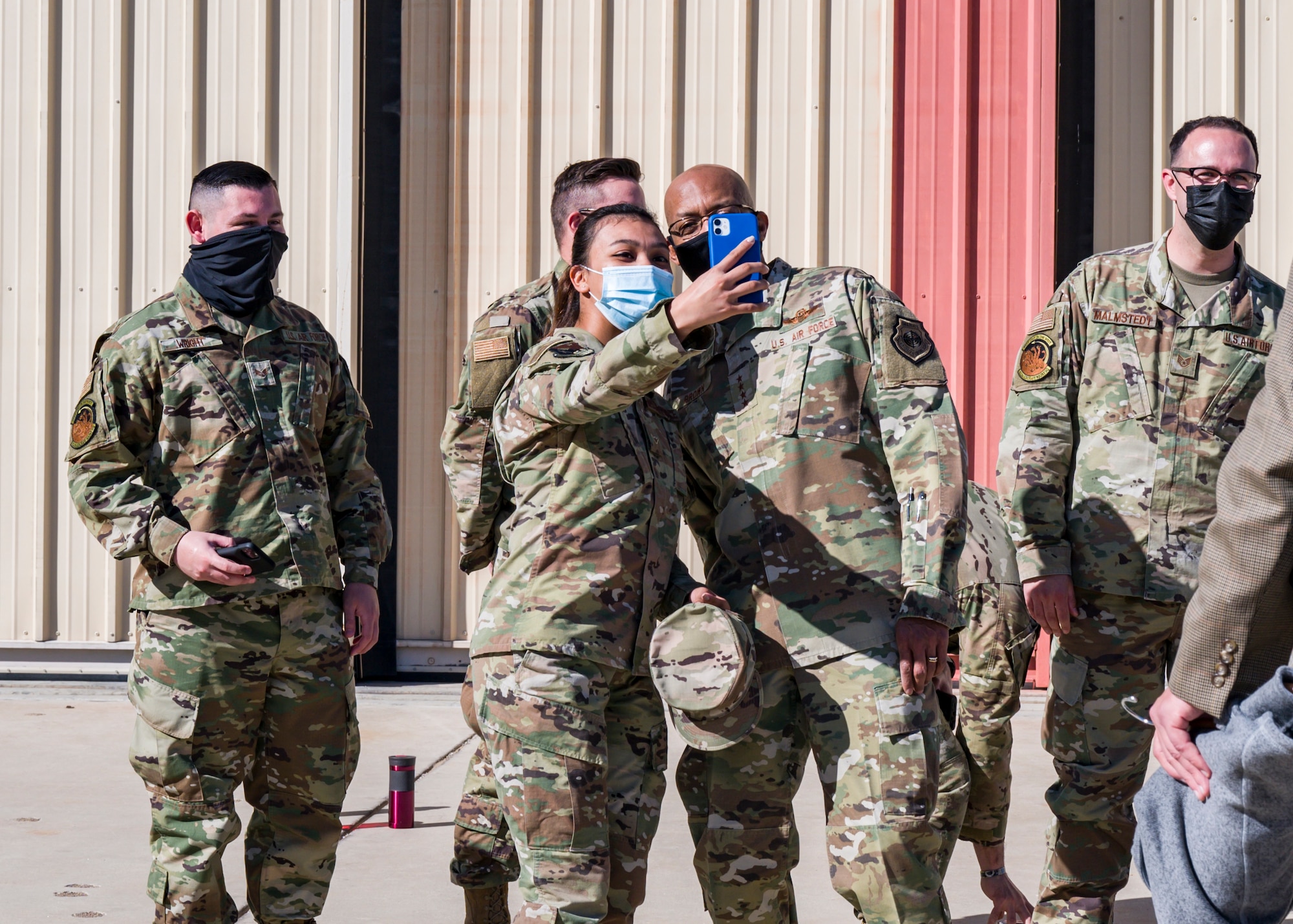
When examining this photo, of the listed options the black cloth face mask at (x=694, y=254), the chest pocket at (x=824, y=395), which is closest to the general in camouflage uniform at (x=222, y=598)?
the black cloth face mask at (x=694, y=254)

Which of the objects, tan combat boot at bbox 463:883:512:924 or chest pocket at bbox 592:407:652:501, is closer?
chest pocket at bbox 592:407:652:501

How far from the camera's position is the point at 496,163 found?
7496mm

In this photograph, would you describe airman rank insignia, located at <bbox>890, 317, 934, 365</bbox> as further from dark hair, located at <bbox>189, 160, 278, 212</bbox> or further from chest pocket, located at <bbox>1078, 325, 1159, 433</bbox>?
dark hair, located at <bbox>189, 160, 278, 212</bbox>

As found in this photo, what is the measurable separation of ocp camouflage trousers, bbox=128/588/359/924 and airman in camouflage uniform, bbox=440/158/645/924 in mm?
399

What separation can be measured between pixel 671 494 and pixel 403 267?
191 inches

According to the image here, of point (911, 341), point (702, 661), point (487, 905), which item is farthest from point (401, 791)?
point (911, 341)

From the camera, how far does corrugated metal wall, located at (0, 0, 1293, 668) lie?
7434mm

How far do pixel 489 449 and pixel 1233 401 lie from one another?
194 cm

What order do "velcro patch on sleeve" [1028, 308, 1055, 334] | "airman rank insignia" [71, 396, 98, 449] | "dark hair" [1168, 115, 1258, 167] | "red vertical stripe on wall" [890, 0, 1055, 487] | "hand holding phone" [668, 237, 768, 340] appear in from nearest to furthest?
1. "hand holding phone" [668, 237, 768, 340]
2. "airman rank insignia" [71, 396, 98, 449]
3. "dark hair" [1168, 115, 1258, 167]
4. "velcro patch on sleeve" [1028, 308, 1055, 334]
5. "red vertical stripe on wall" [890, 0, 1055, 487]

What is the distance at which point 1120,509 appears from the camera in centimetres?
362

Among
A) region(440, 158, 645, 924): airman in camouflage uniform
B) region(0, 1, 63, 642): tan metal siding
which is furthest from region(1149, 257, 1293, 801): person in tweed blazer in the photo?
region(0, 1, 63, 642): tan metal siding

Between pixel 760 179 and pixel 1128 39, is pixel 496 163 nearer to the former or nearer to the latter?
pixel 760 179

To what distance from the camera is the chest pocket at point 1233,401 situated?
357 centimetres

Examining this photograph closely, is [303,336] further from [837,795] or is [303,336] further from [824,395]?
[837,795]
